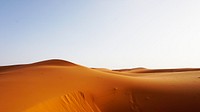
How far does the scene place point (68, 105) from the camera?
7941mm

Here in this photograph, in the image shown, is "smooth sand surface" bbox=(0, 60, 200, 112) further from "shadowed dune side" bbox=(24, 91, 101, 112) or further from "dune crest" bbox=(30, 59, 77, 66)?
"dune crest" bbox=(30, 59, 77, 66)

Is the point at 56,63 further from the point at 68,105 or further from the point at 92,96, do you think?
the point at 68,105

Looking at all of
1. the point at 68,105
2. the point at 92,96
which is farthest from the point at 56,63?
the point at 68,105

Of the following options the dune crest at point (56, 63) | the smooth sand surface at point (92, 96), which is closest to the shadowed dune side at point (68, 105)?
the smooth sand surface at point (92, 96)

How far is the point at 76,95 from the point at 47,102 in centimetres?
171

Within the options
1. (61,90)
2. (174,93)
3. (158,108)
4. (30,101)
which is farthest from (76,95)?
(174,93)

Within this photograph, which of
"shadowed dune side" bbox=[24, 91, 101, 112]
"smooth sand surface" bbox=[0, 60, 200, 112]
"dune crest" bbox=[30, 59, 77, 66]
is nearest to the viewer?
"shadowed dune side" bbox=[24, 91, 101, 112]

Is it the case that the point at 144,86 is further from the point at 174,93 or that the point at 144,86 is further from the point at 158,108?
the point at 158,108

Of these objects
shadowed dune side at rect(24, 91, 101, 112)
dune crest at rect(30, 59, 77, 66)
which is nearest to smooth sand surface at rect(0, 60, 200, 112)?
shadowed dune side at rect(24, 91, 101, 112)

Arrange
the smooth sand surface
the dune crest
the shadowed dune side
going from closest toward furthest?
the shadowed dune side, the smooth sand surface, the dune crest

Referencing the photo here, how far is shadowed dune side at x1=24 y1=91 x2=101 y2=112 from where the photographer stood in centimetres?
690

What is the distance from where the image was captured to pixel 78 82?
35.0 feet

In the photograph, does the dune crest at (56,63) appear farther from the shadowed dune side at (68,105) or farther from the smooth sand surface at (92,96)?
the shadowed dune side at (68,105)

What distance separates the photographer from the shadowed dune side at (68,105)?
6.90 meters
